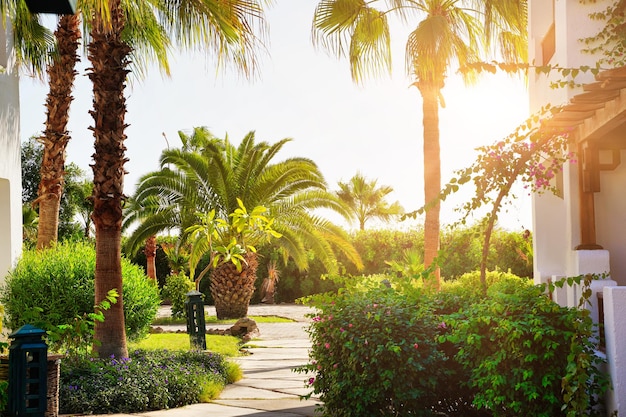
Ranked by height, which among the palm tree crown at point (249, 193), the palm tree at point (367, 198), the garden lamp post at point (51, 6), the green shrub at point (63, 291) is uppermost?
the palm tree at point (367, 198)

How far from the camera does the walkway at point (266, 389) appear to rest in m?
7.98

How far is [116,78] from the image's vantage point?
34.2 ft

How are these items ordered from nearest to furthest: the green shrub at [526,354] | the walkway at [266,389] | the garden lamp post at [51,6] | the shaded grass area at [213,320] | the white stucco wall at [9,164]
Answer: the garden lamp post at [51,6] < the green shrub at [526,354] < the walkway at [266,389] < the white stucco wall at [9,164] < the shaded grass area at [213,320]

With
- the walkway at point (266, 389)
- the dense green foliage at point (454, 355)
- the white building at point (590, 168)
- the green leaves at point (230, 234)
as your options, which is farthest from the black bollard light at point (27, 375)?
the green leaves at point (230, 234)

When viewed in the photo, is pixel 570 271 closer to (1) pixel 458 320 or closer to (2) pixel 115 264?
(1) pixel 458 320

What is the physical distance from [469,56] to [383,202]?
28.2m

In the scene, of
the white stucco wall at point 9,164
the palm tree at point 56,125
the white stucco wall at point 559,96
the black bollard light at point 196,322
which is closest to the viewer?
the white stucco wall at point 559,96

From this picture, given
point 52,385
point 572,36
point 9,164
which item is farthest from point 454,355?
point 9,164

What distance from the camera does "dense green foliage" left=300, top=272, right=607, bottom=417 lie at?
586 centimetres

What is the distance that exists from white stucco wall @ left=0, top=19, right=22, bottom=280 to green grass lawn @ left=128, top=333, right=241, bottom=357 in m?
2.70

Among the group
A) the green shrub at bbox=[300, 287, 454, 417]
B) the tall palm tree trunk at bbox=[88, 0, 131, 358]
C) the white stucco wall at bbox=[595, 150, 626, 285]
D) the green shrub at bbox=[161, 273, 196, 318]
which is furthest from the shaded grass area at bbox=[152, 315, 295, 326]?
the green shrub at bbox=[300, 287, 454, 417]

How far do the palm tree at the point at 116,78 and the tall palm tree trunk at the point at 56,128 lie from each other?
635 centimetres

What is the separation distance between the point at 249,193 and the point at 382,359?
1620 cm

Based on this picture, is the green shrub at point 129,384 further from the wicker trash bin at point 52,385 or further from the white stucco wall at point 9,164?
the white stucco wall at point 9,164
